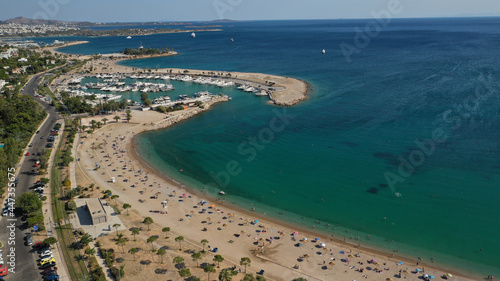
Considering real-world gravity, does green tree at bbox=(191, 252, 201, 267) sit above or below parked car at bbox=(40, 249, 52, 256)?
above

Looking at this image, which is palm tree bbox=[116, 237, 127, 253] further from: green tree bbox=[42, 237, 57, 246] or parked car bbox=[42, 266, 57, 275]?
green tree bbox=[42, 237, 57, 246]

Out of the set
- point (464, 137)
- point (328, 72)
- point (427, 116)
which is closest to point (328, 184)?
point (464, 137)

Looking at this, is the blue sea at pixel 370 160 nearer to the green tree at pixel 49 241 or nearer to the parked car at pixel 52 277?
the green tree at pixel 49 241

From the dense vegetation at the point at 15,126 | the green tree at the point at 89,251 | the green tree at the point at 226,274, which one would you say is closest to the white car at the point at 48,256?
A: the green tree at the point at 89,251

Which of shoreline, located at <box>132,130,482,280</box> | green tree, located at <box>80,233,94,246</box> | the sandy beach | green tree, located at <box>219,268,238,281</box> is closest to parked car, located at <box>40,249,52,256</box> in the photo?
green tree, located at <box>80,233,94,246</box>

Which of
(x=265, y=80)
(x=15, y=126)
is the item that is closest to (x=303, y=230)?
(x=15, y=126)

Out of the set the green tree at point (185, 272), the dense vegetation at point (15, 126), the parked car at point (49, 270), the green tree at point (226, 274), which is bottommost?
the parked car at point (49, 270)
